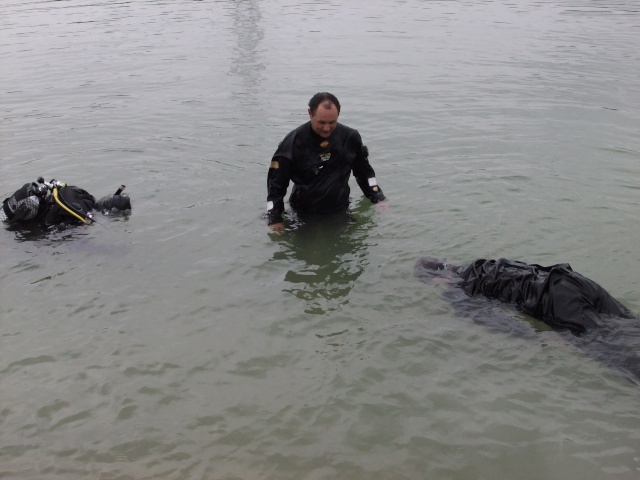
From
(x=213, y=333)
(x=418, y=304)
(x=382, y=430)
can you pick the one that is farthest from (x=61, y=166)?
(x=382, y=430)

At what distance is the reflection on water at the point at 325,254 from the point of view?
5.73m

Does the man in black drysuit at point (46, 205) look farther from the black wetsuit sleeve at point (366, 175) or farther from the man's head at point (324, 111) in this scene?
the black wetsuit sleeve at point (366, 175)

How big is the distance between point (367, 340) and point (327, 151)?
2.36 metres

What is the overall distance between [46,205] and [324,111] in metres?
3.23

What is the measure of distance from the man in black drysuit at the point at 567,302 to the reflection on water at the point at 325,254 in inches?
45.6

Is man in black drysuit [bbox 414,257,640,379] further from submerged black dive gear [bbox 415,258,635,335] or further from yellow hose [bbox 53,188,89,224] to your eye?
yellow hose [bbox 53,188,89,224]

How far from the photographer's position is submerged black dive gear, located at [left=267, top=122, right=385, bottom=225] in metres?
6.48

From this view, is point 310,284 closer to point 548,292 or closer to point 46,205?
point 548,292

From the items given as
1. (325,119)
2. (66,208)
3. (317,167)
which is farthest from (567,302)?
(66,208)

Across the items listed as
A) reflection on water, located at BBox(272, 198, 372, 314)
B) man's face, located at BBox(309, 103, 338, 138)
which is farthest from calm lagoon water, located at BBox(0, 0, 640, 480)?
man's face, located at BBox(309, 103, 338, 138)

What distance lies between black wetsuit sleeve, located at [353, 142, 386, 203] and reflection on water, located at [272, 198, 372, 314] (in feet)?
1.04

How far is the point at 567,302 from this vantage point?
15.2ft

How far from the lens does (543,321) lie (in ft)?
16.0

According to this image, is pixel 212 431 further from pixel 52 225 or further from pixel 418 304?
pixel 52 225
